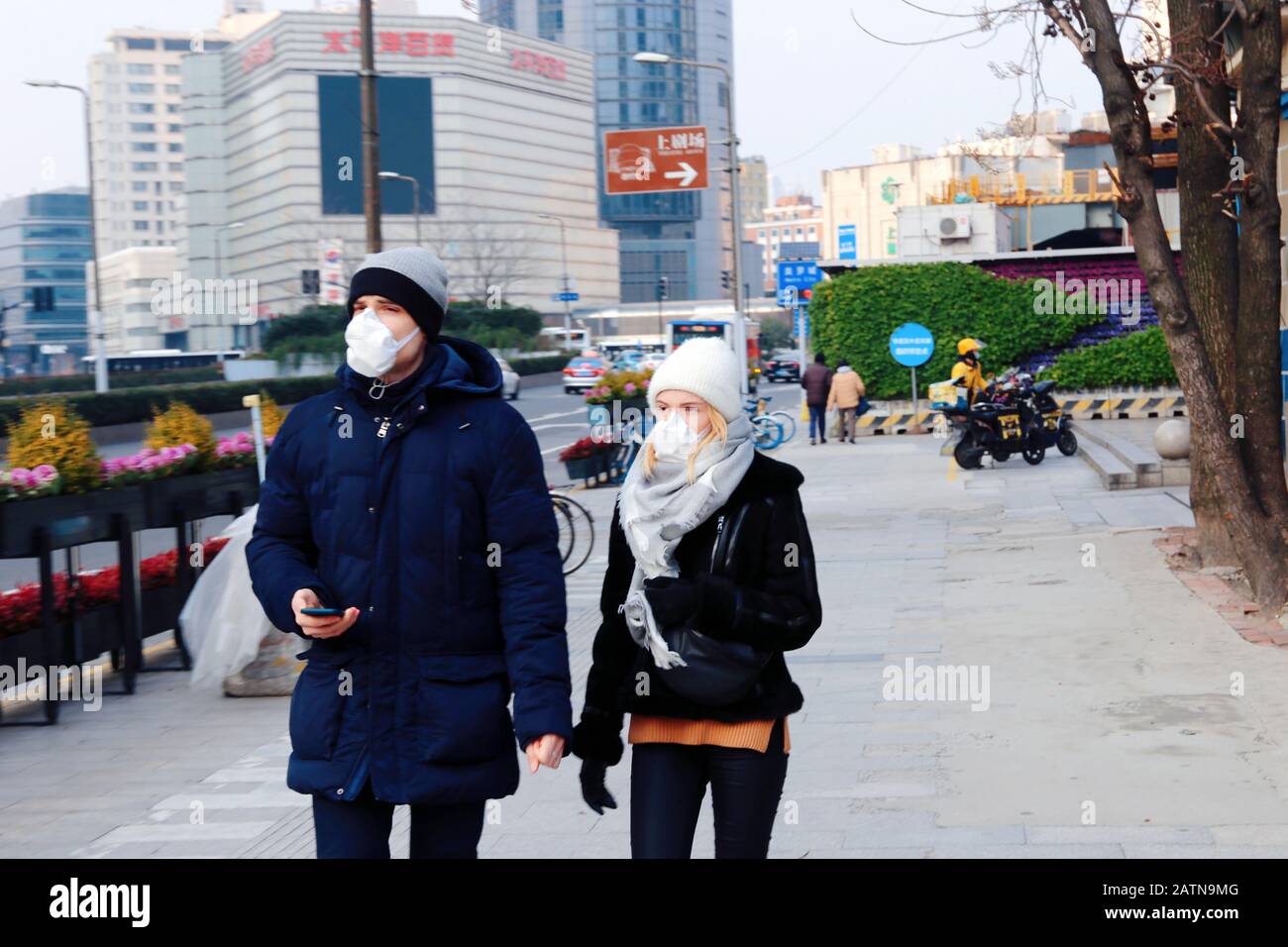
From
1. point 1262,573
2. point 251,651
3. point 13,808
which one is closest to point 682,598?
point 13,808

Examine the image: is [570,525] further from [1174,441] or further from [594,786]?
[594,786]

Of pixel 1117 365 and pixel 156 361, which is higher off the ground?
pixel 156 361

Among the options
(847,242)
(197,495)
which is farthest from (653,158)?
(847,242)

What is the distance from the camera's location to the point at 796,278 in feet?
128

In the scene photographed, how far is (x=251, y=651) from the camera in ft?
27.9

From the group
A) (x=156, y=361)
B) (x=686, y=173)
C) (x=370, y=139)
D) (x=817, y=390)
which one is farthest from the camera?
(x=156, y=361)

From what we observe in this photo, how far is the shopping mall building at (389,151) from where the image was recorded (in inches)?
5044

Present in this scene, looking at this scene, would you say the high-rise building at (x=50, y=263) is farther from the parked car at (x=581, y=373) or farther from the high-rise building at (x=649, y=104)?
the parked car at (x=581, y=373)

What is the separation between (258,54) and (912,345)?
11397 centimetres

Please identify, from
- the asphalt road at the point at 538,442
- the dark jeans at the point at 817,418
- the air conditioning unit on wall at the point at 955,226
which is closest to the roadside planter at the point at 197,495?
the asphalt road at the point at 538,442

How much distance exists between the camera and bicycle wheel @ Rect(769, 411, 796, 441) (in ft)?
95.8
